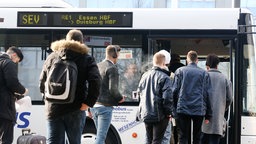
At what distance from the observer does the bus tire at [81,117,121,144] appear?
8.99 m

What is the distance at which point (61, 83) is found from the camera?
19.0 feet

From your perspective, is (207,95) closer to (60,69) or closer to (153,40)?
(153,40)

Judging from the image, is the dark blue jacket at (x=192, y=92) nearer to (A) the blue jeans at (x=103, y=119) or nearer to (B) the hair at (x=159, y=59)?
(B) the hair at (x=159, y=59)

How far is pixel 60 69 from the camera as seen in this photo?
19.1 feet

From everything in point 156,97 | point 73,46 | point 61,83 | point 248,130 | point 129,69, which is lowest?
point 248,130

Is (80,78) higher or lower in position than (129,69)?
lower

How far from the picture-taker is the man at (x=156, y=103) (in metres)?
7.33

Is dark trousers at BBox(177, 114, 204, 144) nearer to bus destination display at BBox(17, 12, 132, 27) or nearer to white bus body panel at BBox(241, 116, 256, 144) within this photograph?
white bus body panel at BBox(241, 116, 256, 144)

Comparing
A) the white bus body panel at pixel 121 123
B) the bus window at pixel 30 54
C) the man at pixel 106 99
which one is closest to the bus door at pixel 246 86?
the white bus body panel at pixel 121 123

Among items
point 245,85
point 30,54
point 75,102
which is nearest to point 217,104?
point 245,85

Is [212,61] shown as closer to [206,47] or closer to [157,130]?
[206,47]

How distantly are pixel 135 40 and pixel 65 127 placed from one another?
11.5 feet

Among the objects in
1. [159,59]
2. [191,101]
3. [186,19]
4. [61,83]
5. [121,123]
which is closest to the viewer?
[61,83]

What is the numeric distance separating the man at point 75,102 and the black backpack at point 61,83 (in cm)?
9
